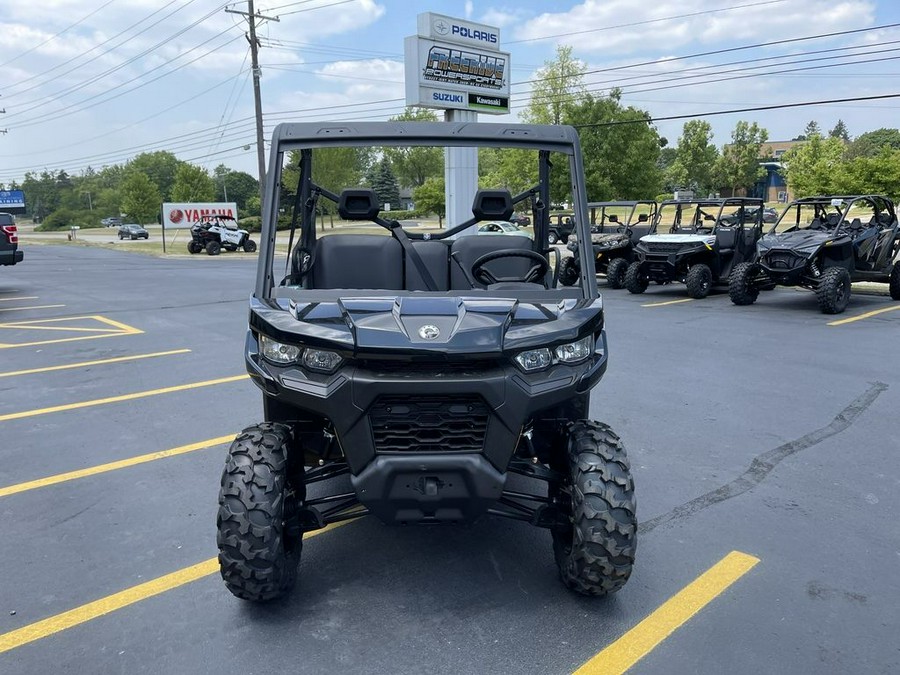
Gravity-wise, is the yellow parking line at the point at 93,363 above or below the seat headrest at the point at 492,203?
below

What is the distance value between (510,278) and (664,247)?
1035 centimetres

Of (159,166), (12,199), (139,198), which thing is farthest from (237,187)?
(12,199)

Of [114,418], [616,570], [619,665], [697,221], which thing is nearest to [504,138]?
[616,570]

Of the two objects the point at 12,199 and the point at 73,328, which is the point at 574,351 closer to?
the point at 73,328

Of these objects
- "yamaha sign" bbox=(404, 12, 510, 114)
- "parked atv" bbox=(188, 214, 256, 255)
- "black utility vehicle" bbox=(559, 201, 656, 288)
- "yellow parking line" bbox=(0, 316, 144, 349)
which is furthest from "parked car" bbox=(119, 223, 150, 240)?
"black utility vehicle" bbox=(559, 201, 656, 288)

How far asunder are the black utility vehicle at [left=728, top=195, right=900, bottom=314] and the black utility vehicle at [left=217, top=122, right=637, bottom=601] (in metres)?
9.35

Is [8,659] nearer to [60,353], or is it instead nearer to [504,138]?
[504,138]

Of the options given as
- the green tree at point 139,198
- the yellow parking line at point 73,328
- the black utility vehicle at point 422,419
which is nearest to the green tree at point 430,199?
the green tree at point 139,198

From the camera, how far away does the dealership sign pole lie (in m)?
19.4

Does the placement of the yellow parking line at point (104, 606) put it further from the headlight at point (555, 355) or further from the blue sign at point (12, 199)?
the blue sign at point (12, 199)

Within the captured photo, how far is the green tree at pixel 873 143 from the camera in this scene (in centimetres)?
6606

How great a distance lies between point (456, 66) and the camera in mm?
20531

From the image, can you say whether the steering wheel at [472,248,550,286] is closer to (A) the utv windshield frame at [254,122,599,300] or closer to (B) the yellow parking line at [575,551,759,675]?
(A) the utv windshield frame at [254,122,599,300]

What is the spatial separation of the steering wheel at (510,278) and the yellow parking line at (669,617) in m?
1.68
